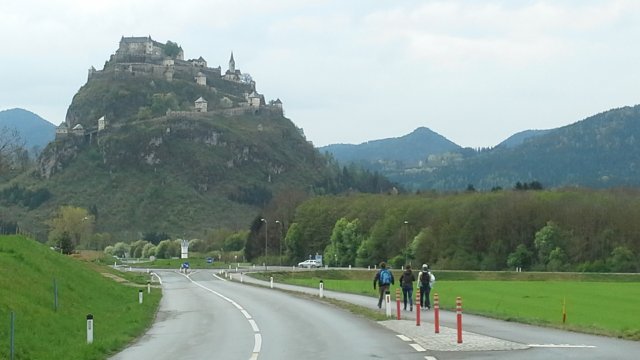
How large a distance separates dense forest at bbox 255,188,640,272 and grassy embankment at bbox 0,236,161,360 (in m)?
74.2

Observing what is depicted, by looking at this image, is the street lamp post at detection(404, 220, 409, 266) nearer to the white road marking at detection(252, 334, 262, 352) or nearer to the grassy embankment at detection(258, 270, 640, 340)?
the grassy embankment at detection(258, 270, 640, 340)

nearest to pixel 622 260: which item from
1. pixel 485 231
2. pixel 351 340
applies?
pixel 485 231

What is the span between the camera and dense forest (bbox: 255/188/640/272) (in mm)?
106750

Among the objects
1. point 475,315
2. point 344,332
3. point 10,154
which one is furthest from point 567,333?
point 10,154

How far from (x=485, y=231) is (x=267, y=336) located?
321 ft

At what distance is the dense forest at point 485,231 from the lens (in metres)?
107

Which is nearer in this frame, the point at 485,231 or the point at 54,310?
the point at 54,310

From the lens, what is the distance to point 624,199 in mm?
115500

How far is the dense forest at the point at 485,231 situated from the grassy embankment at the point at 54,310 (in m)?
74.2

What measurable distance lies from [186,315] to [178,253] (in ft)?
442

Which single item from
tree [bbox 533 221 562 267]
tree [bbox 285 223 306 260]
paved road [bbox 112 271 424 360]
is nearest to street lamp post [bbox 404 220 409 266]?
tree [bbox 533 221 562 267]

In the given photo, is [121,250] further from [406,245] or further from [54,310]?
[54,310]

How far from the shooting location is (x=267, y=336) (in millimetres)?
24375

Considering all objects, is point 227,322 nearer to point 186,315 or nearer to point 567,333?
point 186,315
